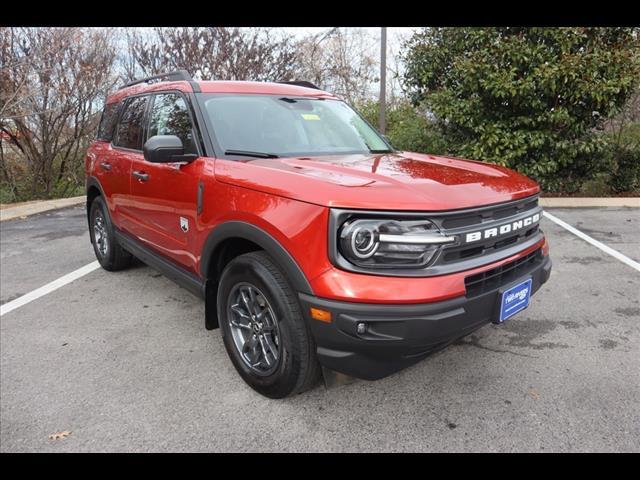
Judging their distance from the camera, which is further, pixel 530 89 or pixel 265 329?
pixel 530 89

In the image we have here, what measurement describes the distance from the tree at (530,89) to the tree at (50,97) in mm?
7339

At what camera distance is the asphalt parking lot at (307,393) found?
2.28 meters

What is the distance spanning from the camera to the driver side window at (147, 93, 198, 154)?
3172 mm

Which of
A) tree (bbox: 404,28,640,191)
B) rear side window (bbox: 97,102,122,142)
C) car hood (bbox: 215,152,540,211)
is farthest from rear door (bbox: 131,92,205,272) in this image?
tree (bbox: 404,28,640,191)

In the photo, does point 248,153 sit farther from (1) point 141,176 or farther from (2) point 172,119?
(1) point 141,176

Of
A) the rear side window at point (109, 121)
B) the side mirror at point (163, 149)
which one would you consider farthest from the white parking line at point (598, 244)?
the rear side window at point (109, 121)

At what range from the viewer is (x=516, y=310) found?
2465 millimetres

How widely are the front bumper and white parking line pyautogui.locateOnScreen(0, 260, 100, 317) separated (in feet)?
10.7

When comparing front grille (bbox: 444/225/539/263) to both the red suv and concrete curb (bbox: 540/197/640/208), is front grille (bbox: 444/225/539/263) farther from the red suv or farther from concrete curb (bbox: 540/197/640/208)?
concrete curb (bbox: 540/197/640/208)

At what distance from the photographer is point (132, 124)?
4129 millimetres

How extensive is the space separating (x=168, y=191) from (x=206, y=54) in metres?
11.0

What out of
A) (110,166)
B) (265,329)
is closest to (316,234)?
(265,329)

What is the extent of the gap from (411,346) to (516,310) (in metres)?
0.77

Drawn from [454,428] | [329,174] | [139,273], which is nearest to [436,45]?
[139,273]
